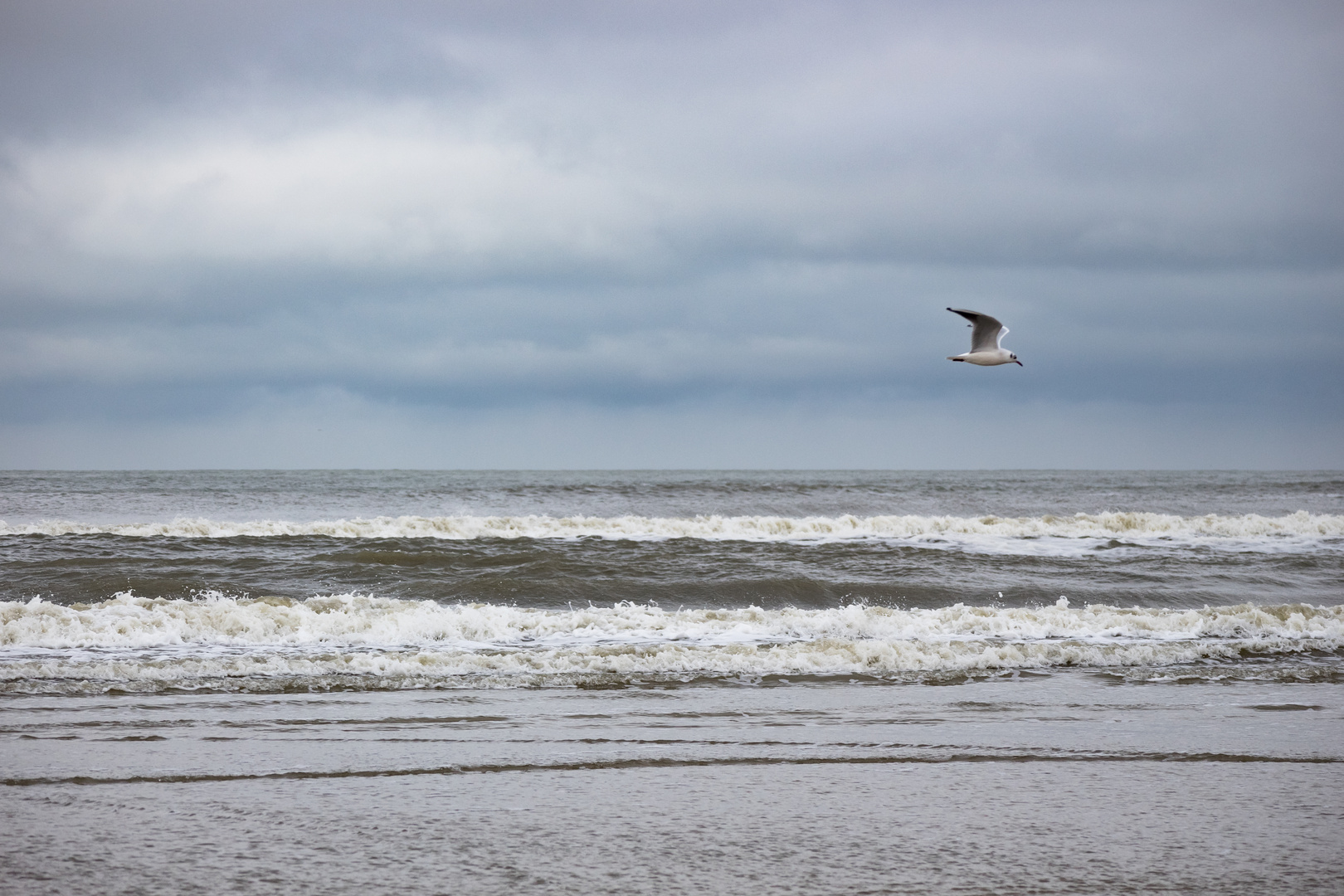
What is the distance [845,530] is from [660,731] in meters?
16.6

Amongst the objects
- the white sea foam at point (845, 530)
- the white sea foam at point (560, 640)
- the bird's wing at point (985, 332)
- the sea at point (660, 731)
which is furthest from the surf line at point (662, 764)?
the white sea foam at point (845, 530)

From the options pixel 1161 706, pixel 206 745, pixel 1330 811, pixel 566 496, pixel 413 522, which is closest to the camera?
pixel 1330 811

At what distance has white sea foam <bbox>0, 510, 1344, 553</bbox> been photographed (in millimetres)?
20453

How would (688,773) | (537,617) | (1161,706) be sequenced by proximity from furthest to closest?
1. (537,617)
2. (1161,706)
3. (688,773)

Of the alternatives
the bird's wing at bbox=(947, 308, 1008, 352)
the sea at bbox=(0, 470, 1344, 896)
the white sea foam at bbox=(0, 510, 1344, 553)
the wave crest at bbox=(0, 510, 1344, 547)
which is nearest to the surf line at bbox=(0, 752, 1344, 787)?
the sea at bbox=(0, 470, 1344, 896)

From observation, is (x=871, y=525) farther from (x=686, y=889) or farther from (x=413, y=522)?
(x=686, y=889)

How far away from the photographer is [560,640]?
32.3 feet

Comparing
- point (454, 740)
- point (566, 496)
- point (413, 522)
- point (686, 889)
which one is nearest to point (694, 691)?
point (454, 740)

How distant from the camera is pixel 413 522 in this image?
2209 cm

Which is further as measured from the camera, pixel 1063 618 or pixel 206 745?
pixel 1063 618

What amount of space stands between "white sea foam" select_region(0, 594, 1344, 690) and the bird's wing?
12.1 feet

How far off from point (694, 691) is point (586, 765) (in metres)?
2.34

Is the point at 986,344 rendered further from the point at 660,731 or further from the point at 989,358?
the point at 660,731

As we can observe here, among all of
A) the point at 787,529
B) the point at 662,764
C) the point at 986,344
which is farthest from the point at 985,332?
the point at 787,529
